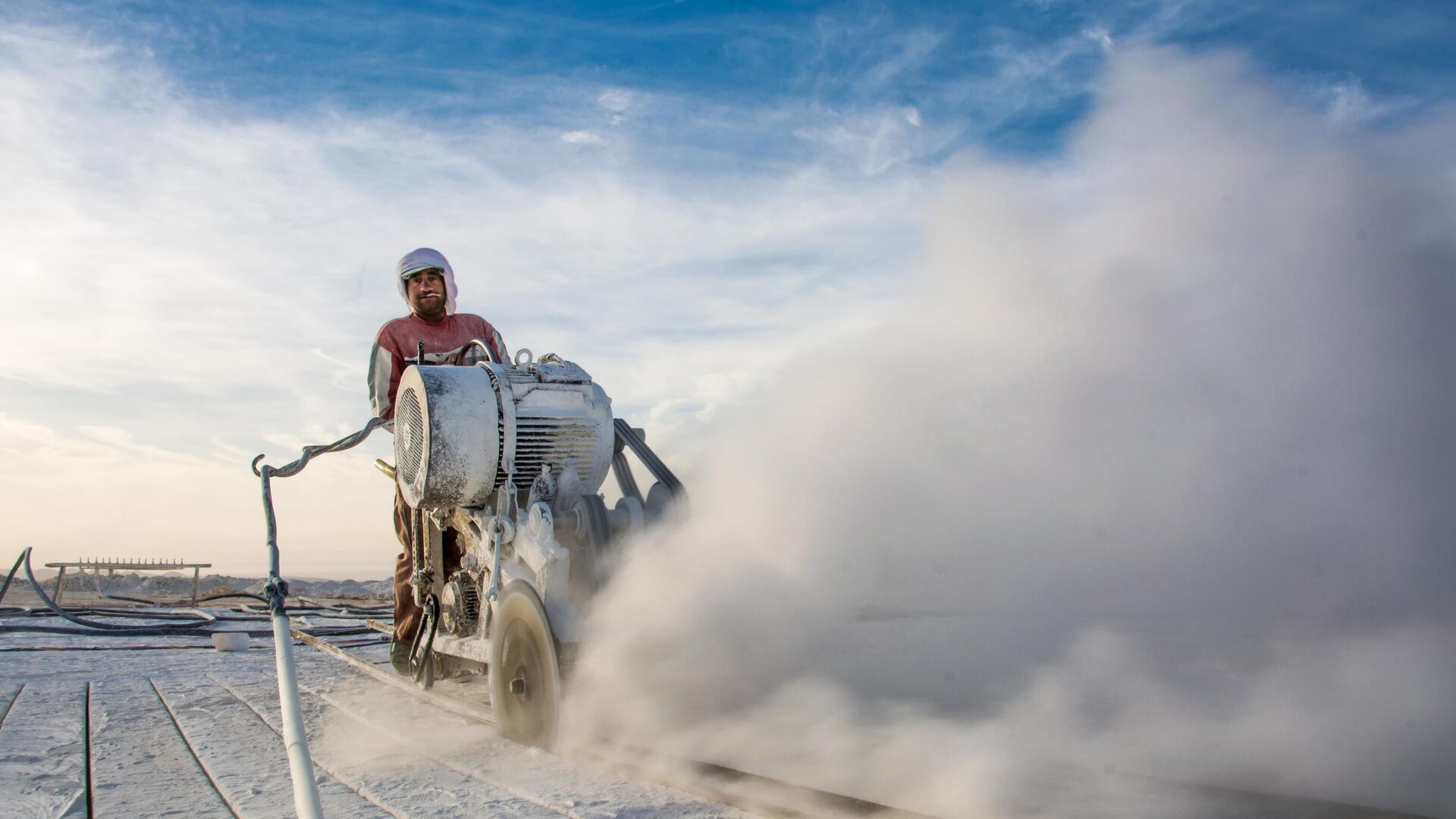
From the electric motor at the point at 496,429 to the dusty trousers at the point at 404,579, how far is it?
0.95 metres

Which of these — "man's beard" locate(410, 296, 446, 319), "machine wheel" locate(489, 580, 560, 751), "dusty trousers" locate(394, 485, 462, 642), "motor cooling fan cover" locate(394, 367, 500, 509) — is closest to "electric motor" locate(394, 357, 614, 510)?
"motor cooling fan cover" locate(394, 367, 500, 509)

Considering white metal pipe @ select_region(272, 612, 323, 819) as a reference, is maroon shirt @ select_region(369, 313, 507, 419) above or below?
above

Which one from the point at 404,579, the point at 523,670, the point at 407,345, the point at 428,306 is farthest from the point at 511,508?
the point at 428,306

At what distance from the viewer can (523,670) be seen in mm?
3471

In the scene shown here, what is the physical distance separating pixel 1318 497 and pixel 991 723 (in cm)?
151

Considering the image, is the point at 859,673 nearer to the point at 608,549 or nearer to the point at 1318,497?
the point at 608,549

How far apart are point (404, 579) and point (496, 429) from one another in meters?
1.61

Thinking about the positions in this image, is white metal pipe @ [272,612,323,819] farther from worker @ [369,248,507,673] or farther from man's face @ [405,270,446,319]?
man's face @ [405,270,446,319]

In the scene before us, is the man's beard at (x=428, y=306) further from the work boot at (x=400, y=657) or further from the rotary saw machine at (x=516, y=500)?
the work boot at (x=400, y=657)

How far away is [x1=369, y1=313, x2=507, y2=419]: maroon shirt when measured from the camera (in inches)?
199

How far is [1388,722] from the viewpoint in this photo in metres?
2.56

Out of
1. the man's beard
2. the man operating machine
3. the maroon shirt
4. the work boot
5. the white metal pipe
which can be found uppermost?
the man's beard

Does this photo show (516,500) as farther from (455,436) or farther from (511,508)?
(455,436)

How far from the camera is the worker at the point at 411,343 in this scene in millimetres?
5062
